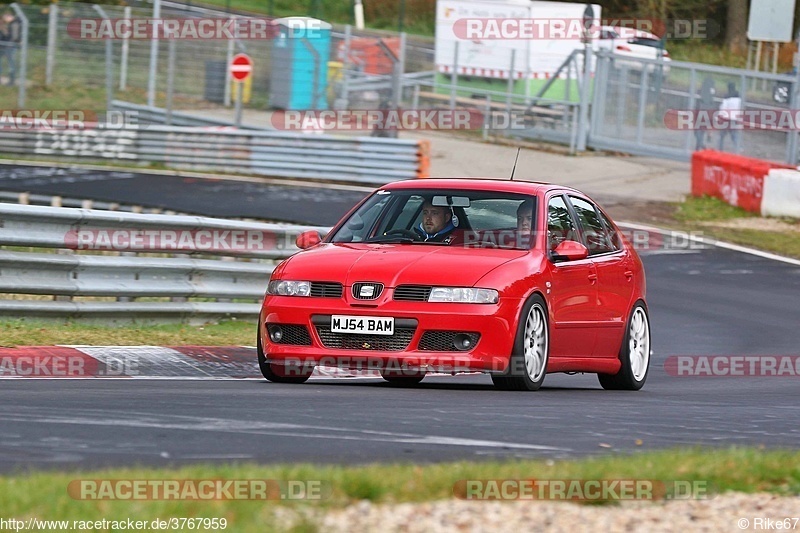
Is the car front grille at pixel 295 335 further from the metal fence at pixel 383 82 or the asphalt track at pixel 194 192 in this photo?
the metal fence at pixel 383 82

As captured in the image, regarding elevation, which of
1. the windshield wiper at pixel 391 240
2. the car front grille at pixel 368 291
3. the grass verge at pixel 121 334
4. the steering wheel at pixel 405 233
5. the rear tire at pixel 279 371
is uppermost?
the steering wheel at pixel 405 233

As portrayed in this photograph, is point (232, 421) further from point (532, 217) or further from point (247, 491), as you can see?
point (532, 217)

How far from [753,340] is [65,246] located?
6863 mm

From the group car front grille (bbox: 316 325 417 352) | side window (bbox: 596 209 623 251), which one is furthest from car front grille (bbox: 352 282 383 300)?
side window (bbox: 596 209 623 251)

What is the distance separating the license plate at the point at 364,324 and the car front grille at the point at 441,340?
21 cm

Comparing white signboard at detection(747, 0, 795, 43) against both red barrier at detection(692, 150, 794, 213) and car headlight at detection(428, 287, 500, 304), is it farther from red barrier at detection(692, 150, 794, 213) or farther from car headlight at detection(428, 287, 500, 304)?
car headlight at detection(428, 287, 500, 304)

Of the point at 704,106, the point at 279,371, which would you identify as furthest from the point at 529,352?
the point at 704,106

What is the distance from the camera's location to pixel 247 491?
17.0ft

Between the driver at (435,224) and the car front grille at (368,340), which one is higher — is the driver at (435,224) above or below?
above

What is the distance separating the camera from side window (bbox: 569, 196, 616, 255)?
35.4 feet

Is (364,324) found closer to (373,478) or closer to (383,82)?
(373,478)

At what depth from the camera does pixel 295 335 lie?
943 cm

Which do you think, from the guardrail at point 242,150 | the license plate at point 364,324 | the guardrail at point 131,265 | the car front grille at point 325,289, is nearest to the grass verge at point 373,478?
the license plate at point 364,324

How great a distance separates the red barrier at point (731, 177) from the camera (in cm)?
2512
